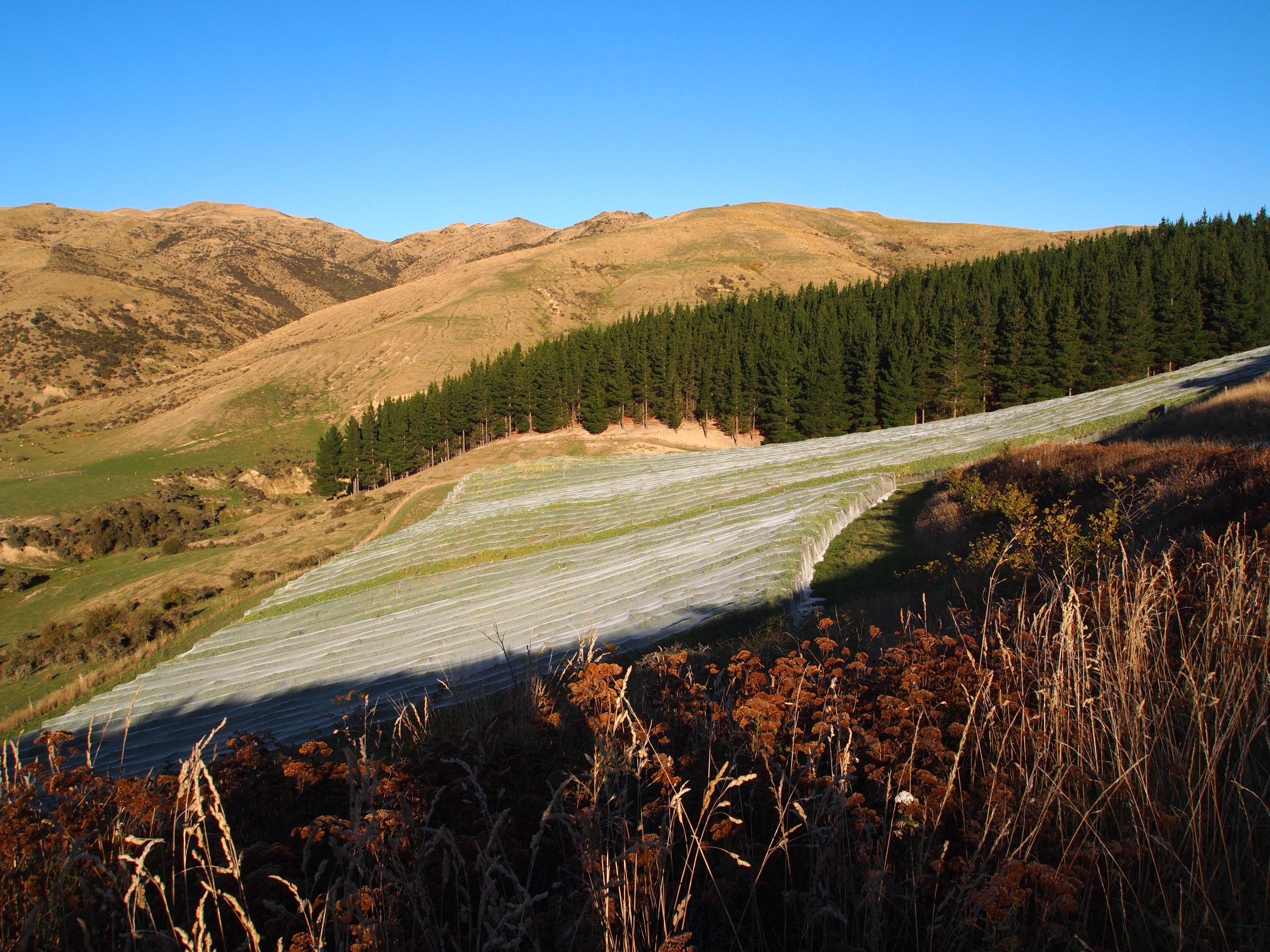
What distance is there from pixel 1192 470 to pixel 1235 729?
851 centimetres

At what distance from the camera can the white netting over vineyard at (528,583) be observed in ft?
35.5

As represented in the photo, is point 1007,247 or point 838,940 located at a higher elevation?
point 1007,247

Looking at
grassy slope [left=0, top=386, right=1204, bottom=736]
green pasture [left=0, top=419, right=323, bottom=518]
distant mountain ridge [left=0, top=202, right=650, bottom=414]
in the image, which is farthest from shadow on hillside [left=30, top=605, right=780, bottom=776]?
distant mountain ridge [left=0, top=202, right=650, bottom=414]

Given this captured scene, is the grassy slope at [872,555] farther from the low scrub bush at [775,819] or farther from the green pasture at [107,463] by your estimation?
the green pasture at [107,463]

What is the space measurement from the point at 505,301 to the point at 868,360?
65.6 metres

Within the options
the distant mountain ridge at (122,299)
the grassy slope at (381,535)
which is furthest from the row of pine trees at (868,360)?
the distant mountain ridge at (122,299)

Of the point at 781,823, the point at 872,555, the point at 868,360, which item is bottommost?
the point at 872,555

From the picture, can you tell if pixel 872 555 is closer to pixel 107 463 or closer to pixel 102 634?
pixel 102 634

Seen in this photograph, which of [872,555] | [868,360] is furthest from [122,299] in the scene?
[872,555]

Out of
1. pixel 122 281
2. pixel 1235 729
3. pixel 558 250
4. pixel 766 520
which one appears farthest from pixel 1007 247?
pixel 122 281

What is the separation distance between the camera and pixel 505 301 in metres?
110

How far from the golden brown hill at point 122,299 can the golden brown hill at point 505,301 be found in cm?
1500

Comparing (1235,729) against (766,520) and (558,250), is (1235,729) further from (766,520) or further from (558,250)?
(558,250)

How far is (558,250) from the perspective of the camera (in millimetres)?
136250
